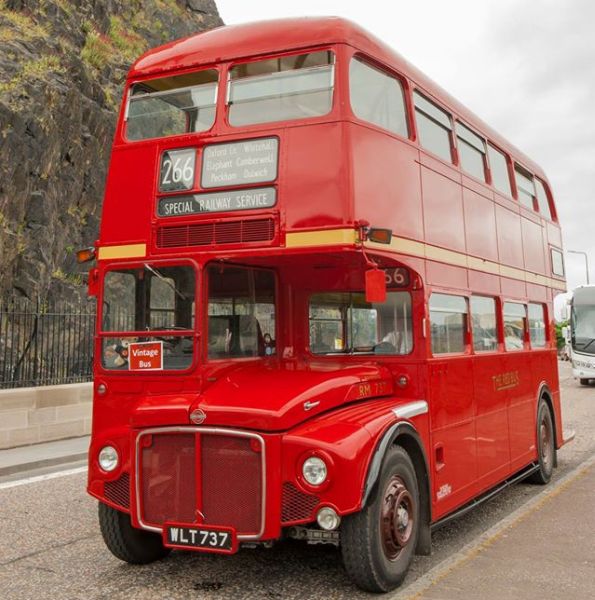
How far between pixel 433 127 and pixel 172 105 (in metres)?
2.37

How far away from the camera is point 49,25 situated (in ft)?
71.5

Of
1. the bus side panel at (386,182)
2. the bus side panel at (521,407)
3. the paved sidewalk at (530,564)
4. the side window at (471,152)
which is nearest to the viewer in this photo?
the paved sidewalk at (530,564)

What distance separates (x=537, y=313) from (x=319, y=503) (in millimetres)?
5974

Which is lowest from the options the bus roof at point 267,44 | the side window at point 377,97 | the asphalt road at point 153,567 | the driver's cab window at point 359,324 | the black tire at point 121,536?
the asphalt road at point 153,567

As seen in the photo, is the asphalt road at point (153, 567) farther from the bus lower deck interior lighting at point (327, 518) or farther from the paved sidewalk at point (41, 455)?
the paved sidewalk at point (41, 455)

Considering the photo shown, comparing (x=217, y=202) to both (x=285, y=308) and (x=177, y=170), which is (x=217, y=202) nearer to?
(x=177, y=170)

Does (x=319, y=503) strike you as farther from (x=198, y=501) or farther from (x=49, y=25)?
(x=49, y=25)

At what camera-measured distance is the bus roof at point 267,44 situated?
568cm

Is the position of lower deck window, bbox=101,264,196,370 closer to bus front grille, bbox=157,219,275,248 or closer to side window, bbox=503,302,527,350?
bus front grille, bbox=157,219,275,248

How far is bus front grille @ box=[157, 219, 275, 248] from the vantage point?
5.44 meters

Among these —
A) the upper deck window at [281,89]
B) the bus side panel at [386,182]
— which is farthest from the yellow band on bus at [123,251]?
the bus side panel at [386,182]

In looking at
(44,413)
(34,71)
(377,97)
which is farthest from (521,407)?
(34,71)

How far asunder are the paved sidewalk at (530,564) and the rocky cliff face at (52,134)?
46.9ft

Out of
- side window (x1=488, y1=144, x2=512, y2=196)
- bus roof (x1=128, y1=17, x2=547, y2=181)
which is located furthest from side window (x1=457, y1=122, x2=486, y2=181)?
bus roof (x1=128, y1=17, x2=547, y2=181)
